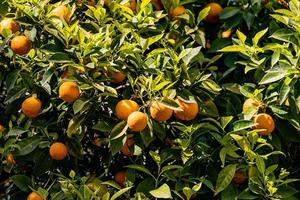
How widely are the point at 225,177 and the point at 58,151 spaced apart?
0.58 metres

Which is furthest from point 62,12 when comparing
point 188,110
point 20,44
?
point 188,110

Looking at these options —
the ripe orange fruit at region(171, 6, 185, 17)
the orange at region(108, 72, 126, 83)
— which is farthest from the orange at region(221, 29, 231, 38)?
the orange at region(108, 72, 126, 83)

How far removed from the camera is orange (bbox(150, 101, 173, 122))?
77.1 inches

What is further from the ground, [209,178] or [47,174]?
[209,178]

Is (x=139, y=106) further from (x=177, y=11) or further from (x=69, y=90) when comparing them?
(x=177, y=11)

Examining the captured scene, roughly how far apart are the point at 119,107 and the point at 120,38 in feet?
0.76

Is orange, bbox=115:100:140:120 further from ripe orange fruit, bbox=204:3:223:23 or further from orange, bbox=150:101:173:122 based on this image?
ripe orange fruit, bbox=204:3:223:23

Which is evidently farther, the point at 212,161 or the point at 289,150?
the point at 289,150

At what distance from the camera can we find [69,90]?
2.01m

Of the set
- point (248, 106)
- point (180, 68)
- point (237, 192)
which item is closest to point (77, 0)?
point (180, 68)

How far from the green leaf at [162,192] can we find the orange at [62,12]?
68 cm

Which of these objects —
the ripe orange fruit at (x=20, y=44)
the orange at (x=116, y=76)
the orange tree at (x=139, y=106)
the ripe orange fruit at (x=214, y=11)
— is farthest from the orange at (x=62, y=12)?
the ripe orange fruit at (x=214, y=11)

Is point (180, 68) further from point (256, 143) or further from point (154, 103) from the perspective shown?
point (256, 143)

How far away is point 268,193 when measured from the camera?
6.57 ft
